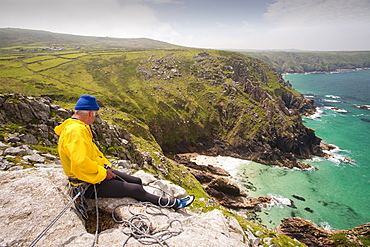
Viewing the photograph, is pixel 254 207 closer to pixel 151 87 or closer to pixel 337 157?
pixel 337 157

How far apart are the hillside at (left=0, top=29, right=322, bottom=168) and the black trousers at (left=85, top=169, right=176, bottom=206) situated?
1931 inches

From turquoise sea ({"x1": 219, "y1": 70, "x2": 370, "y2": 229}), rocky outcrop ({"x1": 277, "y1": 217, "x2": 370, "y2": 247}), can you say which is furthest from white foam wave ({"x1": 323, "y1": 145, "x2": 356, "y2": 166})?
rocky outcrop ({"x1": 277, "y1": 217, "x2": 370, "y2": 247})

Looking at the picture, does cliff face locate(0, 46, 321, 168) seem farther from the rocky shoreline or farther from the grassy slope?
the rocky shoreline

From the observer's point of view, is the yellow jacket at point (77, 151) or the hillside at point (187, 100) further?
the hillside at point (187, 100)

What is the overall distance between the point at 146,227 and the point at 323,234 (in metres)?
42.1

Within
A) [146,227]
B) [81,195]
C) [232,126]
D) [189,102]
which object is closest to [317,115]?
[232,126]

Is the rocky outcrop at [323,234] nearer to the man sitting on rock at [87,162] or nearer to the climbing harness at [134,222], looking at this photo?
the man sitting on rock at [87,162]

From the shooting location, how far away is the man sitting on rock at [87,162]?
250 inches

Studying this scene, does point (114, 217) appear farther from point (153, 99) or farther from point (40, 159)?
point (153, 99)

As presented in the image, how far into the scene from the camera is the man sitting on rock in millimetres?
6348

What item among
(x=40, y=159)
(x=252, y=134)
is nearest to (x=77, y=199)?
(x=40, y=159)

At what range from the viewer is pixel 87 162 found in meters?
6.43

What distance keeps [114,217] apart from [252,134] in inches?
3226

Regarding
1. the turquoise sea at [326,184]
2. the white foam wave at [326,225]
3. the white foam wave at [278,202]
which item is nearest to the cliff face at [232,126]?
the turquoise sea at [326,184]
